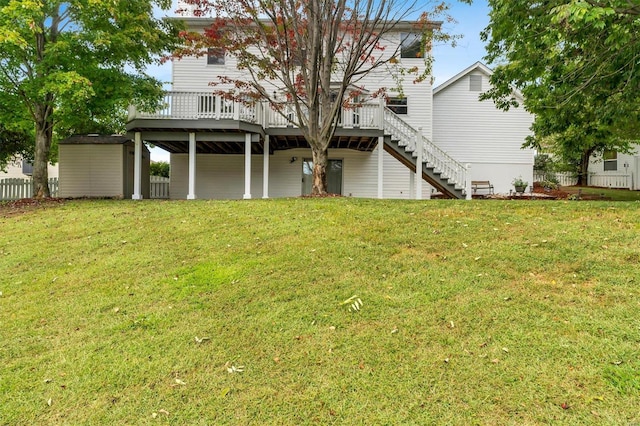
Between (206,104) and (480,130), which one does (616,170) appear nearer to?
(480,130)

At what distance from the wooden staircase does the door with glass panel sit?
3.60 m

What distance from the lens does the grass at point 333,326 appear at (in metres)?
2.41

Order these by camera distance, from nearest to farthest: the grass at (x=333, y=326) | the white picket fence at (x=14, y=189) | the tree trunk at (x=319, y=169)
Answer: the grass at (x=333, y=326)
the tree trunk at (x=319, y=169)
the white picket fence at (x=14, y=189)

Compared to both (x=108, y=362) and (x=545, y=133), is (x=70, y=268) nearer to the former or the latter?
(x=108, y=362)

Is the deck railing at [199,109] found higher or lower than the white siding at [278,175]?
higher

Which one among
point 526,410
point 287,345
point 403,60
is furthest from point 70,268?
point 403,60

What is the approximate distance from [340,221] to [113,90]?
8679mm

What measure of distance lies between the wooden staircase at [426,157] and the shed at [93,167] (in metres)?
9.63

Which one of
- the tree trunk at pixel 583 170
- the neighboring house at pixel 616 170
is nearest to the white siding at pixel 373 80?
the neighboring house at pixel 616 170

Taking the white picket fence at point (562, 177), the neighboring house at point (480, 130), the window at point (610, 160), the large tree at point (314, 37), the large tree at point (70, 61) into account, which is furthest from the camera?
the white picket fence at point (562, 177)

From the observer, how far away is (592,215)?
6.19 m

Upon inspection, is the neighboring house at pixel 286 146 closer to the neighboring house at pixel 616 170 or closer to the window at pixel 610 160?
the neighboring house at pixel 616 170

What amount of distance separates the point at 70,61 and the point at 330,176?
32.3ft

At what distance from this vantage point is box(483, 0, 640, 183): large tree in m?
6.84
